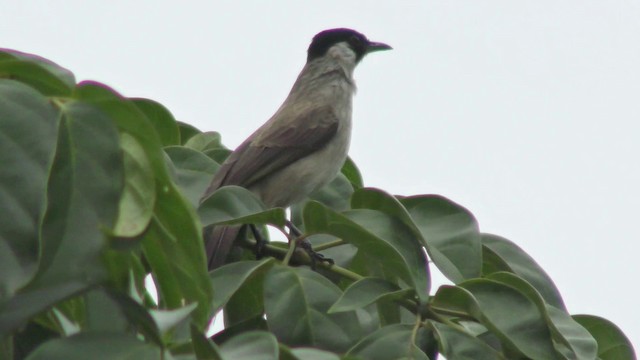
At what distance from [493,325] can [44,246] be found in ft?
3.48

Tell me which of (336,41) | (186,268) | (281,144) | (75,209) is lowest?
(281,144)

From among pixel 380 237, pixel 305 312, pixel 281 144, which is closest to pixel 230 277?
pixel 305 312

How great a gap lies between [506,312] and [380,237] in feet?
1.00

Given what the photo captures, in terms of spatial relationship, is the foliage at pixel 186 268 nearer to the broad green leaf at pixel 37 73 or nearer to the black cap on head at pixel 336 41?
the broad green leaf at pixel 37 73

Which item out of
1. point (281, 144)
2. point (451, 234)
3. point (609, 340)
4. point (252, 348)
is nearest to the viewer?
point (252, 348)

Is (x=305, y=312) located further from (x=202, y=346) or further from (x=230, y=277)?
(x=202, y=346)

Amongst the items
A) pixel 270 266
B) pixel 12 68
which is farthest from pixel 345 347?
pixel 12 68

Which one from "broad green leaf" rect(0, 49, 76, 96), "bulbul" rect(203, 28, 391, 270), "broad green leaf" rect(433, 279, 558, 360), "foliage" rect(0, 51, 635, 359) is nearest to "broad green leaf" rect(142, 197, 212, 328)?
"foliage" rect(0, 51, 635, 359)

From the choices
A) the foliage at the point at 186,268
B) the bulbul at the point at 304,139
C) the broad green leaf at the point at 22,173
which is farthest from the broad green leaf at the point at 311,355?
the bulbul at the point at 304,139

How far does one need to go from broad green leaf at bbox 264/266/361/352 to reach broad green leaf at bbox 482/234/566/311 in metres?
0.55

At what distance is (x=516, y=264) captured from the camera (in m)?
2.79

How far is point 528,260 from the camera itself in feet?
9.22

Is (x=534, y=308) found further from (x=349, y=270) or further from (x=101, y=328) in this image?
(x=101, y=328)

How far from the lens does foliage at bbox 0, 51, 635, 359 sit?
157cm
